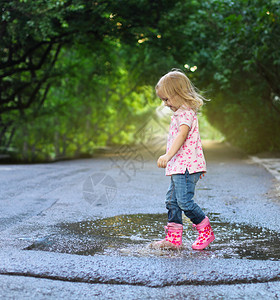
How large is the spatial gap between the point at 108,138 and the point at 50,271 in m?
36.7

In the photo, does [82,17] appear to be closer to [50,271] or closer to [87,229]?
[87,229]

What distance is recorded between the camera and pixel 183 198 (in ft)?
12.2

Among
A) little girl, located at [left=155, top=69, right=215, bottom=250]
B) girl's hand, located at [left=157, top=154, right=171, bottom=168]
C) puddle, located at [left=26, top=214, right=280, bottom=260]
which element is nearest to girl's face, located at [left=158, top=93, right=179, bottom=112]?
little girl, located at [left=155, top=69, right=215, bottom=250]

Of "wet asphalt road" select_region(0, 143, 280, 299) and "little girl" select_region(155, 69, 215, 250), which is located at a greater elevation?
"little girl" select_region(155, 69, 215, 250)

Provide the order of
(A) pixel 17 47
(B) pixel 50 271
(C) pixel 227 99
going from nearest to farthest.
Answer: (B) pixel 50 271 < (A) pixel 17 47 < (C) pixel 227 99

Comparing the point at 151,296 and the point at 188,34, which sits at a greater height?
the point at 188,34

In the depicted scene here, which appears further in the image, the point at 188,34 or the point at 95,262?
the point at 188,34

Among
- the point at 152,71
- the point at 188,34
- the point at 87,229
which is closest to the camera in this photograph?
the point at 87,229

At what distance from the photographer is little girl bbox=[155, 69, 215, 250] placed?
3.72 metres

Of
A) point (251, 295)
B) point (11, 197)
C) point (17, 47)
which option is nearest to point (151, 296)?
point (251, 295)

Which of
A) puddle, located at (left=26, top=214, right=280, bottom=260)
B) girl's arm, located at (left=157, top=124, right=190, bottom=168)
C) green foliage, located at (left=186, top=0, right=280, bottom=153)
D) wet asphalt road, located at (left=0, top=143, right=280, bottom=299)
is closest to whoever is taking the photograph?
wet asphalt road, located at (left=0, top=143, right=280, bottom=299)

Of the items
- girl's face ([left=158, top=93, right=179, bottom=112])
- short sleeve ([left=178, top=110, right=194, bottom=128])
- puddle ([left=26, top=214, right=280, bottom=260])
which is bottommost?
puddle ([left=26, top=214, right=280, bottom=260])

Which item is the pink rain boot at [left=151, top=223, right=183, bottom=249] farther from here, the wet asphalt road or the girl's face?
the girl's face

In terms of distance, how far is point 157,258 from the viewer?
3344mm
